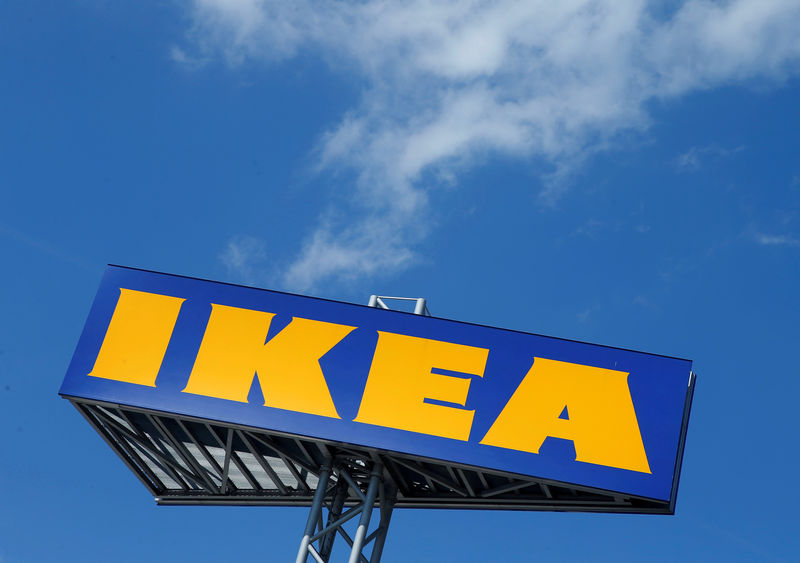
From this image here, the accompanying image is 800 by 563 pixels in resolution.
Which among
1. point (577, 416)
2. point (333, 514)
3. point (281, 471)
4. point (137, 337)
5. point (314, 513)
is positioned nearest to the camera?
point (577, 416)

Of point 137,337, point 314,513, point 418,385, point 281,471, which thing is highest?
point 418,385

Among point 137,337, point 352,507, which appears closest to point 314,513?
point 352,507

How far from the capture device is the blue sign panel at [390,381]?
61.5 ft

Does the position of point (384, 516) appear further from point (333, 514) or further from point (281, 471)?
point (281, 471)

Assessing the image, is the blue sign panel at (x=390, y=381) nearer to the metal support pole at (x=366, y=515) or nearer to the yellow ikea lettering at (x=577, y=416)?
the yellow ikea lettering at (x=577, y=416)

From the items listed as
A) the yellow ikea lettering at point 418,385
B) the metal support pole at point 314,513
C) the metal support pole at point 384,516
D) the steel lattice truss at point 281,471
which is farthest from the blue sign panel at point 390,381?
the metal support pole at point 384,516

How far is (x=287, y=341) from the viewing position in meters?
20.5

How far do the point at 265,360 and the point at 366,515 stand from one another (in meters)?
3.59

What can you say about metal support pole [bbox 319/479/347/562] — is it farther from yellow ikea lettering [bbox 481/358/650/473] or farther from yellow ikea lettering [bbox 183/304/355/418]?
yellow ikea lettering [bbox 481/358/650/473]

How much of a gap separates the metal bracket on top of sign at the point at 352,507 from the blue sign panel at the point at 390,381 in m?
1.05

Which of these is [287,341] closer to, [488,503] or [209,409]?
[209,409]

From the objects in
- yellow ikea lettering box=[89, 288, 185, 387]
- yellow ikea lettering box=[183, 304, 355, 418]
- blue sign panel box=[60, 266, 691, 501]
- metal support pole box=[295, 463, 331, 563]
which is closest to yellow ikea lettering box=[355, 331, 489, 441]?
blue sign panel box=[60, 266, 691, 501]

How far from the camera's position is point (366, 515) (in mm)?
19344

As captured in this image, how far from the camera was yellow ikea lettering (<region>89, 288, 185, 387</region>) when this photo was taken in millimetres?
20391
